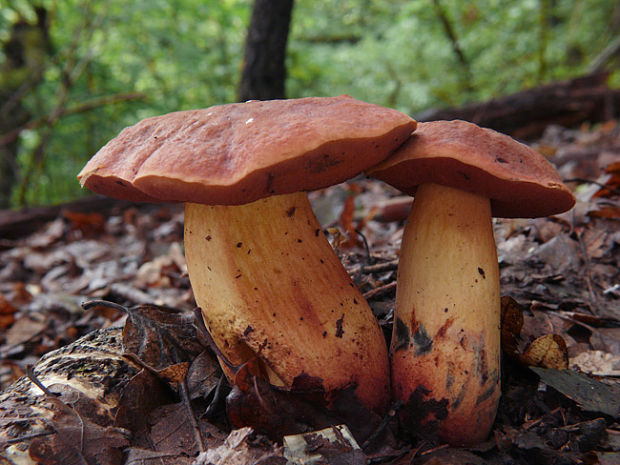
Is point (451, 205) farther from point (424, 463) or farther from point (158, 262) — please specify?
point (158, 262)

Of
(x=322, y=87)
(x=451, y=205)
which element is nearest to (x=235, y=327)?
(x=451, y=205)

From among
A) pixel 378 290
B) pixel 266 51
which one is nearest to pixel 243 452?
pixel 378 290

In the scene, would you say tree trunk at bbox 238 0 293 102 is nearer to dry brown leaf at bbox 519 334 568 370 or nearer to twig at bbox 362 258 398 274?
twig at bbox 362 258 398 274

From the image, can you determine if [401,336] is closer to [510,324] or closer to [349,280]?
[349,280]

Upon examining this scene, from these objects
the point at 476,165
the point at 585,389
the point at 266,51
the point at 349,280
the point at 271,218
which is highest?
the point at 266,51

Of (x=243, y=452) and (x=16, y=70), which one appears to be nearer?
(x=243, y=452)

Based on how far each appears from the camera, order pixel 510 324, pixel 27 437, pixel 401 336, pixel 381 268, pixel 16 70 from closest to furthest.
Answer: pixel 27 437 → pixel 401 336 → pixel 510 324 → pixel 381 268 → pixel 16 70

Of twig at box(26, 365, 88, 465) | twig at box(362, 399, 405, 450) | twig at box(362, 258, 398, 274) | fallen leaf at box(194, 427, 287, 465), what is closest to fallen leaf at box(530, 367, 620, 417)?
twig at box(362, 399, 405, 450)

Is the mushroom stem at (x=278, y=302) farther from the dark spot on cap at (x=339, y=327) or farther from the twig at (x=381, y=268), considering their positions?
the twig at (x=381, y=268)

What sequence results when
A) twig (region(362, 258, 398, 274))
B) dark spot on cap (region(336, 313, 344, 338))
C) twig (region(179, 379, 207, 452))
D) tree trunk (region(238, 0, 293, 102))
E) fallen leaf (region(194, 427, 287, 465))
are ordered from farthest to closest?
tree trunk (region(238, 0, 293, 102)) → twig (region(362, 258, 398, 274)) → dark spot on cap (region(336, 313, 344, 338)) → twig (region(179, 379, 207, 452)) → fallen leaf (region(194, 427, 287, 465))
